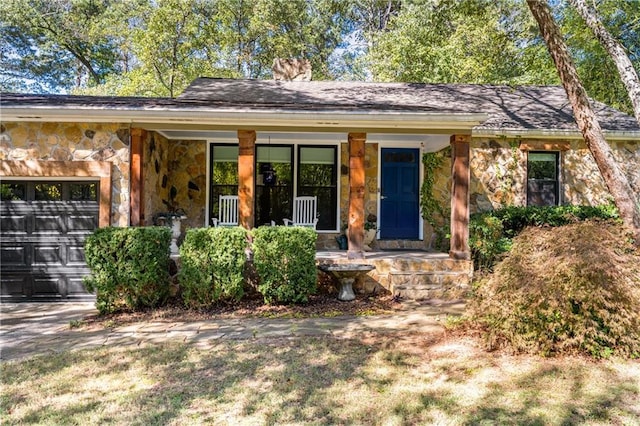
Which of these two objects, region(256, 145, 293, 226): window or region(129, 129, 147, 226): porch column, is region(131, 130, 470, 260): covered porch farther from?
region(129, 129, 147, 226): porch column

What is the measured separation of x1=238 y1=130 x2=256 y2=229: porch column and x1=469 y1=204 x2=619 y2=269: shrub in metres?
3.84

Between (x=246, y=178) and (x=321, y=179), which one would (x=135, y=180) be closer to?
(x=246, y=178)

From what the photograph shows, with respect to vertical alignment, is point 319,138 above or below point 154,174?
above

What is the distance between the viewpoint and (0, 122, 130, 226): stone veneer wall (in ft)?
20.5

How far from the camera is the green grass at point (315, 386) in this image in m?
2.85

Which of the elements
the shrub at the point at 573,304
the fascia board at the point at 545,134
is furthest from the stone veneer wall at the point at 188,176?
the shrub at the point at 573,304

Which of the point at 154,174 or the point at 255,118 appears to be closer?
the point at 255,118

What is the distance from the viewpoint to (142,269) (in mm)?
5488

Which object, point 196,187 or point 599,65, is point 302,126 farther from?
point 599,65

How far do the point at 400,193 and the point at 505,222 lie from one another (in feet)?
7.39

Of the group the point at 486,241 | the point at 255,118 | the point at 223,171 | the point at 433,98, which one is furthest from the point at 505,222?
the point at 223,171

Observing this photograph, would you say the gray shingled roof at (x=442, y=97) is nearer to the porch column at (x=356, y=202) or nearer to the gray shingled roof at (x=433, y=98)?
the gray shingled roof at (x=433, y=98)

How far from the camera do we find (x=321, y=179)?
8.94m

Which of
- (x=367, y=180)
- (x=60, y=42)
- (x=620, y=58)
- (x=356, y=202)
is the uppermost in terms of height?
(x=60, y=42)
